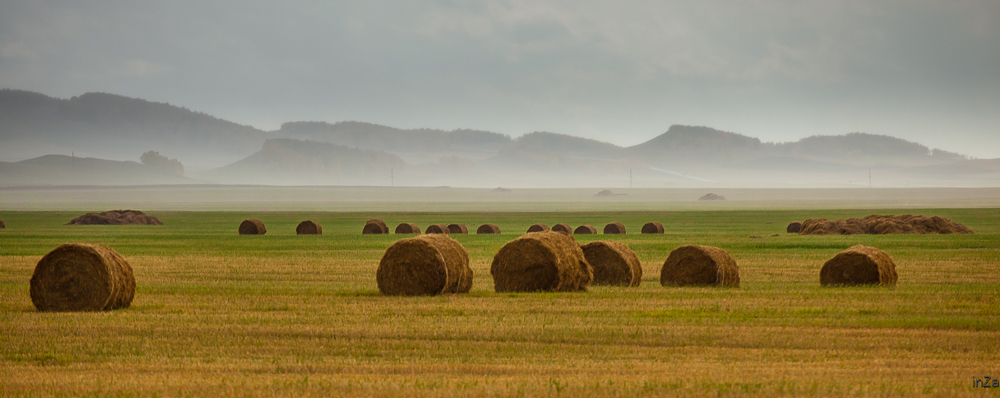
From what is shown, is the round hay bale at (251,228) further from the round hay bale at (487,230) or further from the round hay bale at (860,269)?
the round hay bale at (860,269)

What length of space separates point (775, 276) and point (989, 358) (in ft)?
44.3

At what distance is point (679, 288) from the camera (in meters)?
21.8

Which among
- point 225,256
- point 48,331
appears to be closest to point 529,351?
point 48,331

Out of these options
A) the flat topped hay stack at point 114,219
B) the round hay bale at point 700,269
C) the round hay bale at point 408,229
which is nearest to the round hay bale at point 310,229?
the round hay bale at point 408,229

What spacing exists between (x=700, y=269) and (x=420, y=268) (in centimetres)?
708

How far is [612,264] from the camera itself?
72.7 feet

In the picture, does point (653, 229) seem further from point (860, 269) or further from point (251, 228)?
point (860, 269)

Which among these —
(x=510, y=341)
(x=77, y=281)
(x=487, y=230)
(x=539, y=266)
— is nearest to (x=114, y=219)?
(x=487, y=230)

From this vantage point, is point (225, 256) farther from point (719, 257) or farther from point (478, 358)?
point (478, 358)

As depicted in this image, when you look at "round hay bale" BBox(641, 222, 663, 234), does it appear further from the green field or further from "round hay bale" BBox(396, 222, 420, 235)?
the green field

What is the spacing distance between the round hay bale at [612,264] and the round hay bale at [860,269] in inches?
184

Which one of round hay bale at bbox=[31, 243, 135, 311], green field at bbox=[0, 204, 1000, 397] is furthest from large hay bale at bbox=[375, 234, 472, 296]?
round hay bale at bbox=[31, 243, 135, 311]

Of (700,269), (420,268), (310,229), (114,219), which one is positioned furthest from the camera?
(114,219)

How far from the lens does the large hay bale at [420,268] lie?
771 inches
